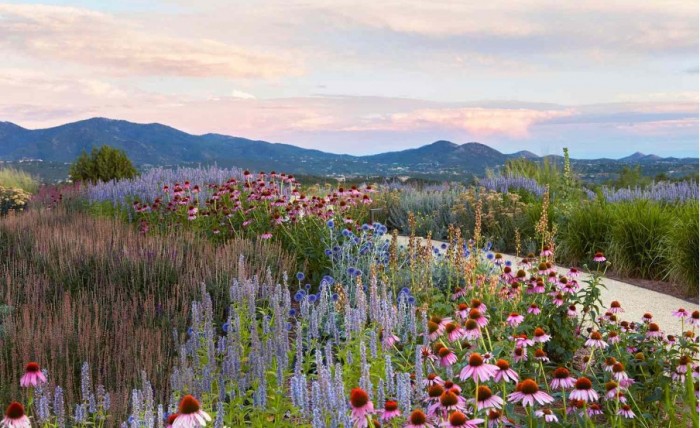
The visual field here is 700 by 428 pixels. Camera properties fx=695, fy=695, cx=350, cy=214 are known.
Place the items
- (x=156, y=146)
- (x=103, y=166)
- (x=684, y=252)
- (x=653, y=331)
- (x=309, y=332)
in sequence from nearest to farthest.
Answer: (x=309, y=332) < (x=653, y=331) < (x=684, y=252) < (x=103, y=166) < (x=156, y=146)

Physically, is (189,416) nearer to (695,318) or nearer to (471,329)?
(471,329)

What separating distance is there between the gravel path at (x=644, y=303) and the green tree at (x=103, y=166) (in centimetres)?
1039

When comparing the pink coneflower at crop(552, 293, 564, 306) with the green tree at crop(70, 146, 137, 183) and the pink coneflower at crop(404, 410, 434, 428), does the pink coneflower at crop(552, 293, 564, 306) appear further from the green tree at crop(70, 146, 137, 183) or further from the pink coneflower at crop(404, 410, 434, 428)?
the green tree at crop(70, 146, 137, 183)

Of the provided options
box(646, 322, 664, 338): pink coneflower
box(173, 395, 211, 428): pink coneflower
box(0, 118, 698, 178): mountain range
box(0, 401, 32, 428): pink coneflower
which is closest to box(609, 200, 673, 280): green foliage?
box(646, 322, 664, 338): pink coneflower

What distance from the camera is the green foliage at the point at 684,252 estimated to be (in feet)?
25.0

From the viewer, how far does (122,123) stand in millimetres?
115375

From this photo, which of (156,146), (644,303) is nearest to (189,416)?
(644,303)

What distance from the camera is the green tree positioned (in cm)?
1493

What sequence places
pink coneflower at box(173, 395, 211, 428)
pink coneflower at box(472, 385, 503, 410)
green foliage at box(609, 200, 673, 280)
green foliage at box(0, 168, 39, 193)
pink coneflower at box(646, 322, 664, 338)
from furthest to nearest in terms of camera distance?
green foliage at box(0, 168, 39, 193) → green foliage at box(609, 200, 673, 280) → pink coneflower at box(646, 322, 664, 338) → pink coneflower at box(472, 385, 503, 410) → pink coneflower at box(173, 395, 211, 428)

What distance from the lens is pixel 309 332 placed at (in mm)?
3643

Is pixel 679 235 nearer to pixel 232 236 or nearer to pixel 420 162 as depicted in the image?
pixel 232 236

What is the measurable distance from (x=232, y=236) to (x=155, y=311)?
3125 millimetres

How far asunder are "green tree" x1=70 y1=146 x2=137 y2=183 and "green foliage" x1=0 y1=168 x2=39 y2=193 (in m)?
1.88

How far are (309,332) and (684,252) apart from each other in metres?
5.67
